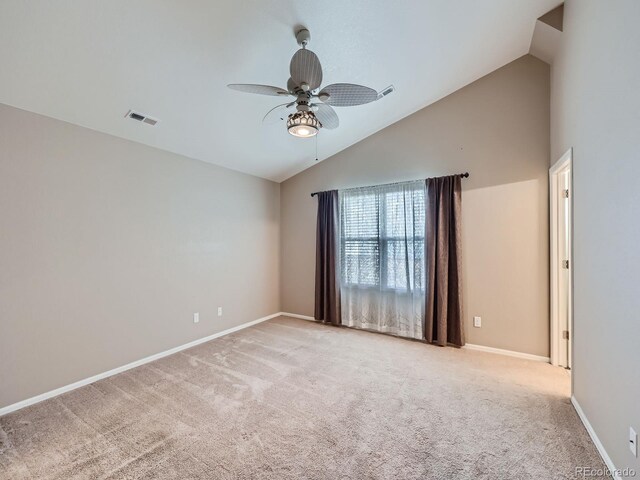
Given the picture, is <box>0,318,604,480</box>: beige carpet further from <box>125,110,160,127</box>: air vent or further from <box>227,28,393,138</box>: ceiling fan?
<box>125,110,160,127</box>: air vent

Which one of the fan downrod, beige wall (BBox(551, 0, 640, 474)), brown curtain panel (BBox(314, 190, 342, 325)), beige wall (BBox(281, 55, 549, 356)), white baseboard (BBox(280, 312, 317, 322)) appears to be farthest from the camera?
white baseboard (BBox(280, 312, 317, 322))

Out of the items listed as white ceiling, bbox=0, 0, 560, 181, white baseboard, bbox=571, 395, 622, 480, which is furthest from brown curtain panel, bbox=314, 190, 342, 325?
white baseboard, bbox=571, 395, 622, 480

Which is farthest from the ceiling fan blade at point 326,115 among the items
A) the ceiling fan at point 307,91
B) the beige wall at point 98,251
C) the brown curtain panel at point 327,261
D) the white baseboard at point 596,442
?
the white baseboard at point 596,442

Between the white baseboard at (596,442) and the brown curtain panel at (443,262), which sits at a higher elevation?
the brown curtain panel at (443,262)

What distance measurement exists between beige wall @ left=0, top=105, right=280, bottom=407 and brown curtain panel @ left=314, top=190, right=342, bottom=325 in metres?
1.37

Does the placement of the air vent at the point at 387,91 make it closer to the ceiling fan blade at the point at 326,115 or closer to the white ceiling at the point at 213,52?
the white ceiling at the point at 213,52

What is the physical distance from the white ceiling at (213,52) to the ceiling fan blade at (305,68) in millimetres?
469

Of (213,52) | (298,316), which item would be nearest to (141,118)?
(213,52)

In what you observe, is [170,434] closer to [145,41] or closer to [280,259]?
[145,41]

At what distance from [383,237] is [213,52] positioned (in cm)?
295

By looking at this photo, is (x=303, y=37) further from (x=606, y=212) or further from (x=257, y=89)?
(x=606, y=212)

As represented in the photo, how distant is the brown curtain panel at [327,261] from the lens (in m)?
4.40

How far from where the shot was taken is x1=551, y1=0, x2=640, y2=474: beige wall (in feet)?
4.53

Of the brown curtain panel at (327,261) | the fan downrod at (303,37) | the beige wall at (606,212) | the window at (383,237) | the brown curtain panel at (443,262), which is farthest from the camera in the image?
the brown curtain panel at (327,261)
